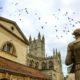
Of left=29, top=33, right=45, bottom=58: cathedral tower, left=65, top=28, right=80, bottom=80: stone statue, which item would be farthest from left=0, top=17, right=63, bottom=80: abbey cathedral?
left=29, top=33, right=45, bottom=58: cathedral tower

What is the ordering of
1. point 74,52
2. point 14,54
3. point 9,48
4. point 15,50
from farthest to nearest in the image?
point 15,50
point 14,54
point 9,48
point 74,52

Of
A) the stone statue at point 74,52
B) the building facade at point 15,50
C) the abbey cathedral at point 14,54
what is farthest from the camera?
the building facade at point 15,50

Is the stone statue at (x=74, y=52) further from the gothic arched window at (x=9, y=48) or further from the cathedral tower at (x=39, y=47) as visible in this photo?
the cathedral tower at (x=39, y=47)

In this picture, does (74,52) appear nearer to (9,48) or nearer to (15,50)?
(9,48)

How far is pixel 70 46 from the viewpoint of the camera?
18.1 feet

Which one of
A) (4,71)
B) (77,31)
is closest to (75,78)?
(77,31)

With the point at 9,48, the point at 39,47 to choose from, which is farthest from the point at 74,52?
the point at 39,47

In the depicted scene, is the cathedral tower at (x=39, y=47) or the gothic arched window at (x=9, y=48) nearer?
the gothic arched window at (x=9, y=48)

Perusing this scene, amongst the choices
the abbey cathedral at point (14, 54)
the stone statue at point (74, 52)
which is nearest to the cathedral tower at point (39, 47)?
the abbey cathedral at point (14, 54)

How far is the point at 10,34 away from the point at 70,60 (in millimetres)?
21160

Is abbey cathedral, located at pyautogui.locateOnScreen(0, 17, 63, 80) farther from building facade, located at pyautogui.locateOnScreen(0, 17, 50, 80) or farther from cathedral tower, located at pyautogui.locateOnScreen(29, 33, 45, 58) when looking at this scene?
cathedral tower, located at pyautogui.locateOnScreen(29, 33, 45, 58)

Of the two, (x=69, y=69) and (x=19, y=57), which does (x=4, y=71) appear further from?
(x=69, y=69)

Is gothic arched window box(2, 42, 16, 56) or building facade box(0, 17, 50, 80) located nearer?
building facade box(0, 17, 50, 80)

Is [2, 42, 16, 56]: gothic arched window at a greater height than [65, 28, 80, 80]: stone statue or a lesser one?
greater
